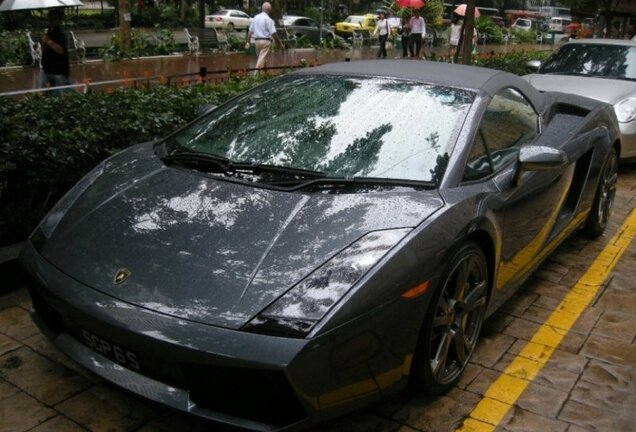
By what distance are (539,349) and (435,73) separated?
1648 millimetres

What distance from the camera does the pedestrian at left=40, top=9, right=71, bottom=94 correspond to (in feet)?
27.8

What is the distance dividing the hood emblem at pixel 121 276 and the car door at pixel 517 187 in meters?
1.66

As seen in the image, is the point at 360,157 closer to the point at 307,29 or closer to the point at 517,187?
the point at 517,187

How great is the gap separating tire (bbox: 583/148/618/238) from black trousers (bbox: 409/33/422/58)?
50.6ft

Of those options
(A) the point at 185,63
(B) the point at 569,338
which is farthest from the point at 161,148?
(A) the point at 185,63

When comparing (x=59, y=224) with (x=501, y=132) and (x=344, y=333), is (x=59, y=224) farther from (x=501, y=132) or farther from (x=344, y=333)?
(x=501, y=132)

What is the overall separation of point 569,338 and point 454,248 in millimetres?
1365

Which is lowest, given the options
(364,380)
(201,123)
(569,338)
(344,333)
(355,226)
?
(569,338)

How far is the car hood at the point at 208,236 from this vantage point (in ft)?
7.89

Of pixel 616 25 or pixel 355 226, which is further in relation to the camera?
pixel 616 25

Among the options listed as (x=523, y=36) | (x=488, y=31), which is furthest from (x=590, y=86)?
(x=523, y=36)

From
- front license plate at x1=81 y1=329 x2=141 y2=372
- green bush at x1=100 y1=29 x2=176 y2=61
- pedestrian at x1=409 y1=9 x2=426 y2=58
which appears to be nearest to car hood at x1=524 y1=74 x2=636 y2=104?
front license plate at x1=81 y1=329 x2=141 y2=372

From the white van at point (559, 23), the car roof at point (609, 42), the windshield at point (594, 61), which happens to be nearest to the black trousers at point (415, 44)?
the car roof at point (609, 42)

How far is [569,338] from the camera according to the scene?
3736mm
